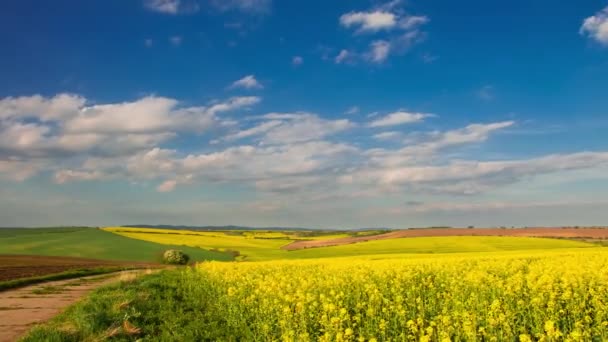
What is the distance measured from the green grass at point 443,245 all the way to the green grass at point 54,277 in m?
24.4

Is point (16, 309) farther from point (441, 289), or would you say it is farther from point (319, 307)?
point (441, 289)

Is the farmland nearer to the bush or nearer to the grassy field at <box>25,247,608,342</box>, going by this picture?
the grassy field at <box>25,247,608,342</box>

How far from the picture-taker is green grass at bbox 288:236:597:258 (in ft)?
180

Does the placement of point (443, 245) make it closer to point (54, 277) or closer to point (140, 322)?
point (54, 277)

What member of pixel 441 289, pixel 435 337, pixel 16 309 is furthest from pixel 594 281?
pixel 16 309

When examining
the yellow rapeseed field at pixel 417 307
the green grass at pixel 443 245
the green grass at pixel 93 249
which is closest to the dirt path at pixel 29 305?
the yellow rapeseed field at pixel 417 307

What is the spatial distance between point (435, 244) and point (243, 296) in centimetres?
5156

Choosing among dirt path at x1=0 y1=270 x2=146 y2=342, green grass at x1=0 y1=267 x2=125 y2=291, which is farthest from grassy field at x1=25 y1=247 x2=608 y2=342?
green grass at x1=0 y1=267 x2=125 y2=291

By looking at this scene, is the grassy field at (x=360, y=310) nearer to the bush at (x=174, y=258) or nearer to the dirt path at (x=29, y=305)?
the dirt path at (x=29, y=305)

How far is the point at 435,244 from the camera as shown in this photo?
2468 inches

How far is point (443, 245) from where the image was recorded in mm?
61250

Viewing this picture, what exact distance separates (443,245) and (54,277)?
44.7 metres

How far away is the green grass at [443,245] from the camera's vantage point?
180 ft

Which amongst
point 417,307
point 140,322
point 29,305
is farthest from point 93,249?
point 417,307
